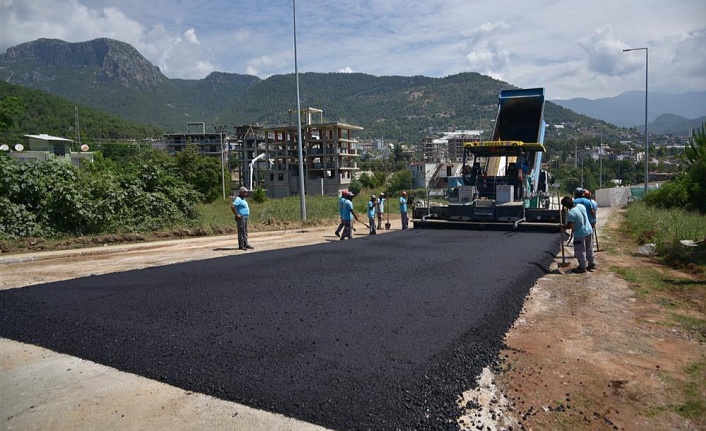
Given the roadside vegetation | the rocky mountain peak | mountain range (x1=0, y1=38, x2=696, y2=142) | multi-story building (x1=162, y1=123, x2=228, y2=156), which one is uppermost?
the rocky mountain peak

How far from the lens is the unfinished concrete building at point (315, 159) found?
6188cm

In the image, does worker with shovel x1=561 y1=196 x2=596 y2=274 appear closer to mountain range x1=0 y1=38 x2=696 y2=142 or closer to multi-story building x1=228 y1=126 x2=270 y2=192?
multi-story building x1=228 y1=126 x2=270 y2=192

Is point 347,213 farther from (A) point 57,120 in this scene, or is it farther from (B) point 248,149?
(A) point 57,120

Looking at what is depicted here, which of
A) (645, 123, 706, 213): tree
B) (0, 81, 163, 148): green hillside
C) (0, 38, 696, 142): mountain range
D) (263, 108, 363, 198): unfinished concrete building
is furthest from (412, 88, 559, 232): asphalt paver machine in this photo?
(0, 38, 696, 142): mountain range

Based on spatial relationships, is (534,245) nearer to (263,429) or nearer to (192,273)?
(192,273)

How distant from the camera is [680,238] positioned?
11.0m

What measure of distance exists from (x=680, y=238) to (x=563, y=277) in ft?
15.8

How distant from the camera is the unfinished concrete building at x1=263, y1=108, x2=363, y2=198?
61.9 metres

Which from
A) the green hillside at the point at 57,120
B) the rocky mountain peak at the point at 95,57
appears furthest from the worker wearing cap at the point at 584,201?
the rocky mountain peak at the point at 95,57

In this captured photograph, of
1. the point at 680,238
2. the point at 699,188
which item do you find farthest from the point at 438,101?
the point at 680,238

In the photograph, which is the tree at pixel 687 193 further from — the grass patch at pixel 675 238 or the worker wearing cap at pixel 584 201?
the worker wearing cap at pixel 584 201

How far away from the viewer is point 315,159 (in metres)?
63.8

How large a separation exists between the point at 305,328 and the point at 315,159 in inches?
2349

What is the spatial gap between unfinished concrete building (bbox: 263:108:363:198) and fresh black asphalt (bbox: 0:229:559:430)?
5363 centimetres
